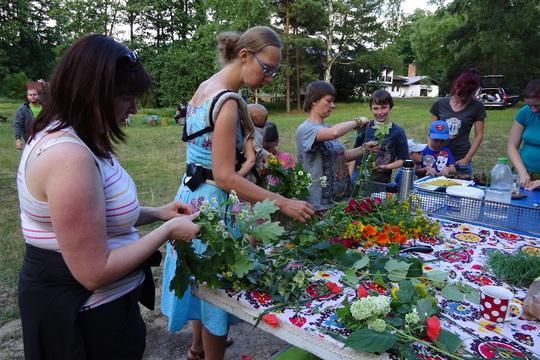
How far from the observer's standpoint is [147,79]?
1.20 metres

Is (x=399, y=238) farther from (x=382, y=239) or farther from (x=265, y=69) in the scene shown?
(x=265, y=69)

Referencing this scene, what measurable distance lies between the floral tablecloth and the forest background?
1751 cm

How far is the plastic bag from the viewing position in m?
1.21

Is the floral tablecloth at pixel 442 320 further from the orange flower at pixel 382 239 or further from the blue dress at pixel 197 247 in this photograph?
the blue dress at pixel 197 247

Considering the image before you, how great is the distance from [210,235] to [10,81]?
34500 millimetres

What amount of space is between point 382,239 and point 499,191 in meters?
1.30

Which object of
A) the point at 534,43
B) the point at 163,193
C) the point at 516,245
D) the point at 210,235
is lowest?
the point at 163,193

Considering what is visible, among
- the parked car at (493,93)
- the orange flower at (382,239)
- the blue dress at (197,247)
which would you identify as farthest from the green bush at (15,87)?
the orange flower at (382,239)

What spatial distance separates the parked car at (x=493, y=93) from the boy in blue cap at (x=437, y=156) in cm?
2035

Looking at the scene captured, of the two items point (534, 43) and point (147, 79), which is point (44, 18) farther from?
point (147, 79)

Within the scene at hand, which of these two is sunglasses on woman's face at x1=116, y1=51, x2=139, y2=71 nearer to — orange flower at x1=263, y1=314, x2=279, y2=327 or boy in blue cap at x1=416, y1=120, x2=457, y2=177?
orange flower at x1=263, y1=314, x2=279, y2=327

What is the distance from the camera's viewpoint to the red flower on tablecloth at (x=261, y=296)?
1328 mm

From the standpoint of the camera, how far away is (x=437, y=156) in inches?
146

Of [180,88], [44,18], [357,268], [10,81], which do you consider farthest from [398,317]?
[44,18]
